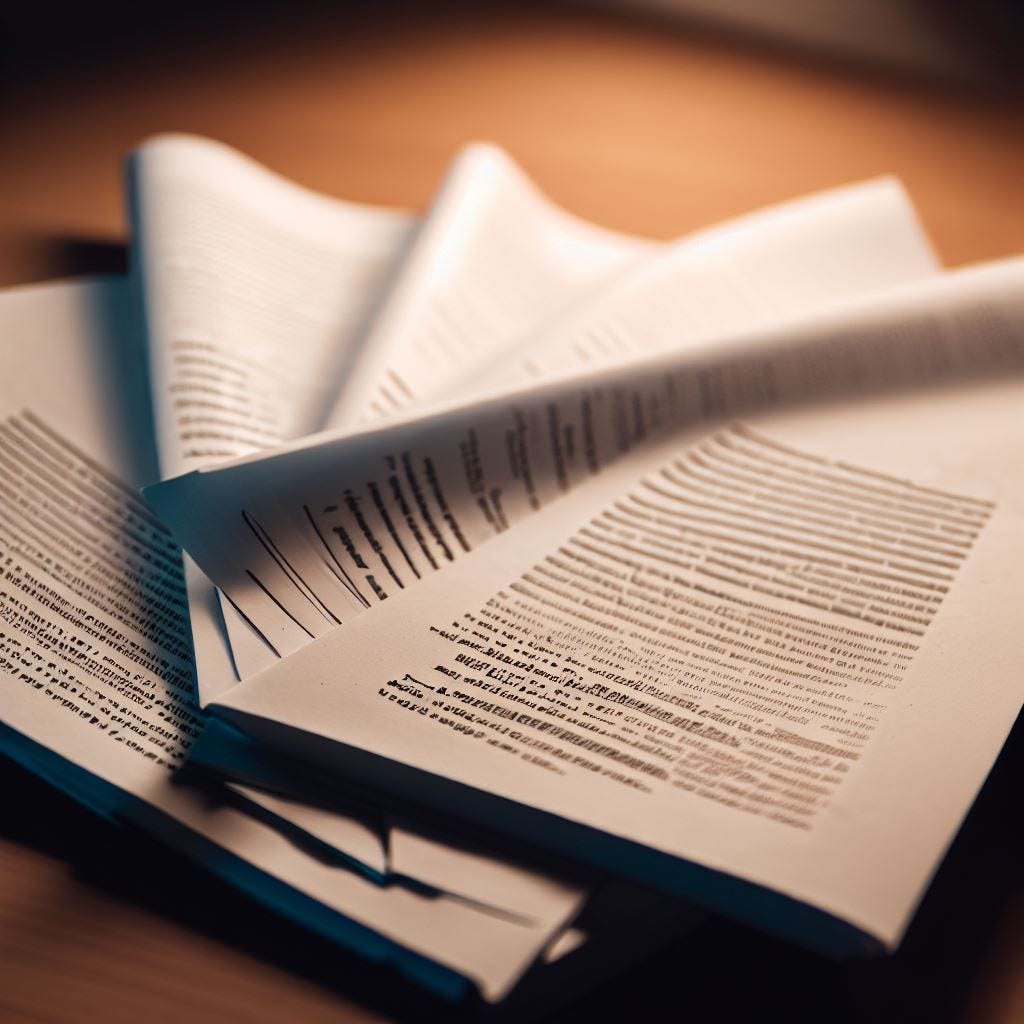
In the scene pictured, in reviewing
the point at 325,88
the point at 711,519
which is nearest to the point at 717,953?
the point at 711,519

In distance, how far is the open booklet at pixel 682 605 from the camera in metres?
0.31

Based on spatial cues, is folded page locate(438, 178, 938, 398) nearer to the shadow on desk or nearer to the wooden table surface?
the wooden table surface

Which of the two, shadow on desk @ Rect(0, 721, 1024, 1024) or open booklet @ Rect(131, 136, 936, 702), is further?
open booklet @ Rect(131, 136, 936, 702)

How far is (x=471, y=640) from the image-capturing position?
1.23ft

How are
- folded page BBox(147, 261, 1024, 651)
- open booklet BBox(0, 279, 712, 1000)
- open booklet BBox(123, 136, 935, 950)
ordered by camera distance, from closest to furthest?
open booklet BBox(0, 279, 712, 1000) < folded page BBox(147, 261, 1024, 651) < open booklet BBox(123, 136, 935, 950)

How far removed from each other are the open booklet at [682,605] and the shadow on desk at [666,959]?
3 cm

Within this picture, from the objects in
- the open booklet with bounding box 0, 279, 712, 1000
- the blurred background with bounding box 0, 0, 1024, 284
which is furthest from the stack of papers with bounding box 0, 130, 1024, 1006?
the blurred background with bounding box 0, 0, 1024, 284

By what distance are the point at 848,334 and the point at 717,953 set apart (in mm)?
341

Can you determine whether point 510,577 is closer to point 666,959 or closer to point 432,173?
point 666,959

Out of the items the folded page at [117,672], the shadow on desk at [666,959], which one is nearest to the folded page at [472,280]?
the folded page at [117,672]

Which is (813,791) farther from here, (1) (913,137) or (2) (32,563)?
(1) (913,137)

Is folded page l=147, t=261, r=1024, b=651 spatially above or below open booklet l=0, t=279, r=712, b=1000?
above

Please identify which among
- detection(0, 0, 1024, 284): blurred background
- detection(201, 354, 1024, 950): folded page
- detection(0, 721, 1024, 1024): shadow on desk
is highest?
detection(0, 0, 1024, 284): blurred background

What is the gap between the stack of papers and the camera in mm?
305
